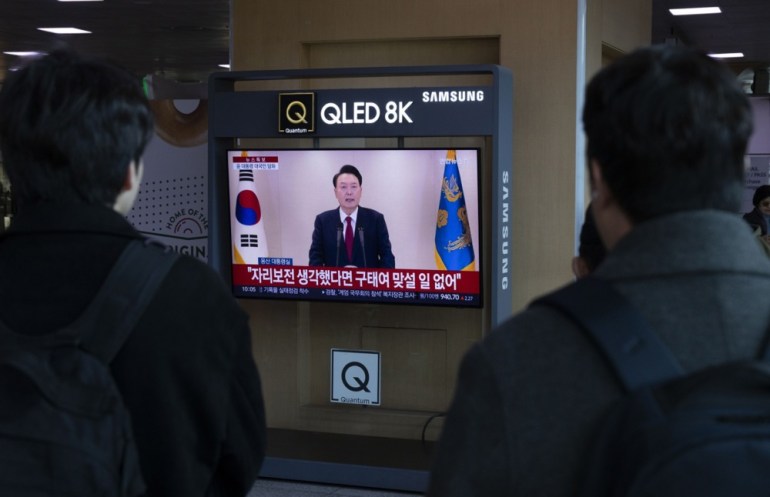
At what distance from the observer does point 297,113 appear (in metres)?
4.54

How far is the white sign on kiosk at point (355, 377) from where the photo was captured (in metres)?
4.80

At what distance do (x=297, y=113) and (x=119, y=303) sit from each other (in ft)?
10.6

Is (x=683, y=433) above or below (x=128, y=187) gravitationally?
below

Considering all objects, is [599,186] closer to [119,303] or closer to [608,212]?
[608,212]

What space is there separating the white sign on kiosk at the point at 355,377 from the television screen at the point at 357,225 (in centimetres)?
37

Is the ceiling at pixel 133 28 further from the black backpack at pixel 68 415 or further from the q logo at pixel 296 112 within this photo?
the black backpack at pixel 68 415

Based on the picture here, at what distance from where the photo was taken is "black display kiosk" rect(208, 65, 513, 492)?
4.33m

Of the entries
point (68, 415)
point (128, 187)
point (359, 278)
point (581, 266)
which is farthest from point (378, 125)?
point (68, 415)

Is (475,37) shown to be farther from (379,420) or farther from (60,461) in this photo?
(60,461)

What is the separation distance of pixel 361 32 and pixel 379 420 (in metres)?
1.86

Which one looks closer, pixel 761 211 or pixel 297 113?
pixel 297 113

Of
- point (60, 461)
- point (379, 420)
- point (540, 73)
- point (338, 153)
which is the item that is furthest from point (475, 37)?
point (60, 461)

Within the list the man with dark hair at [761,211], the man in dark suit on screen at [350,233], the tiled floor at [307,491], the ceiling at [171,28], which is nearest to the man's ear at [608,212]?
the man in dark suit on screen at [350,233]

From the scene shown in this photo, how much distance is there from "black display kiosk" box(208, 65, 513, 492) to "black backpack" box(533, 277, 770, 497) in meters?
3.38
